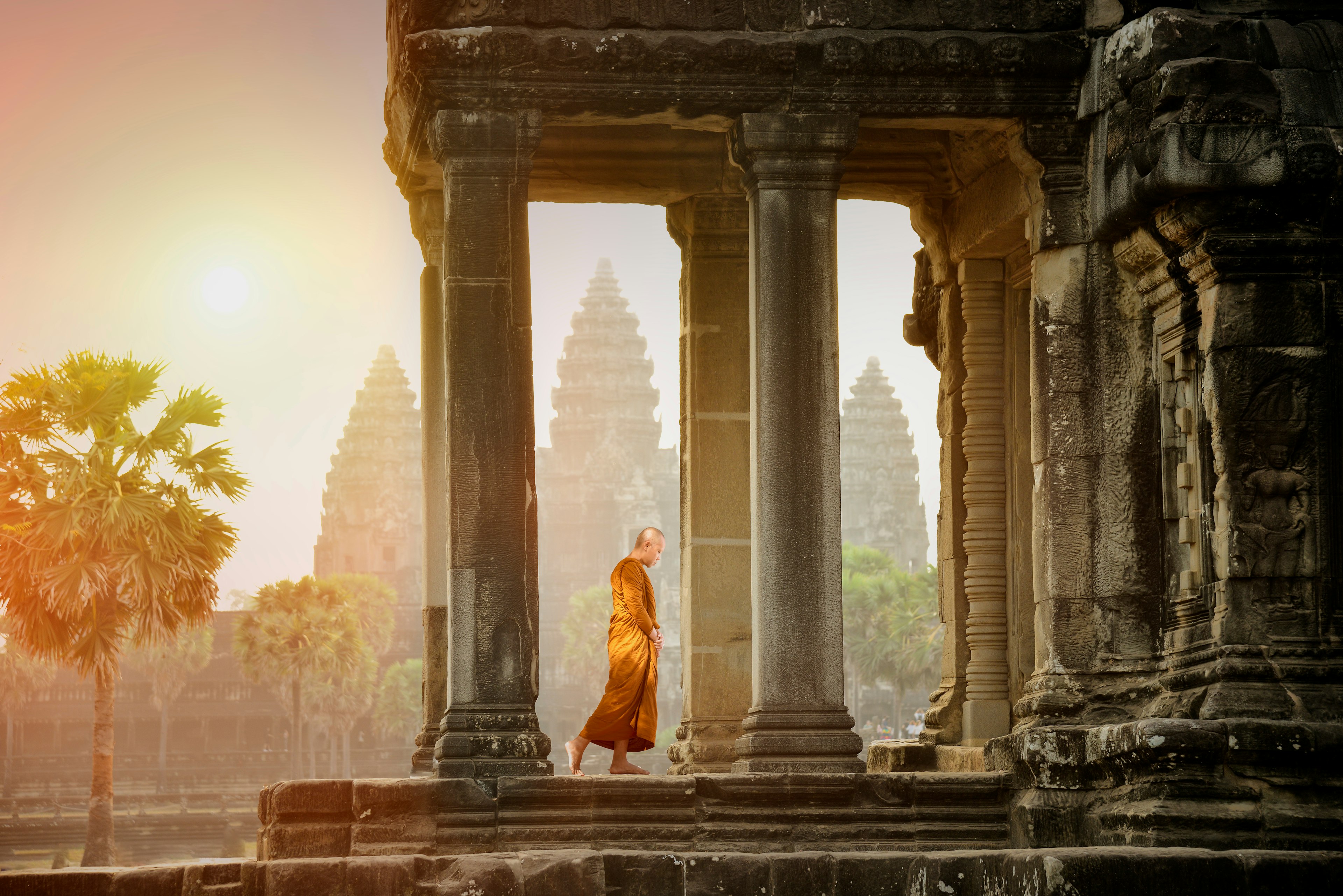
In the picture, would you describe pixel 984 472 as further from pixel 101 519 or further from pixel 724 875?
pixel 101 519

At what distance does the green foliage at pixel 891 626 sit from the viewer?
2788 inches

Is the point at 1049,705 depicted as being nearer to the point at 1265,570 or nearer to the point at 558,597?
the point at 1265,570

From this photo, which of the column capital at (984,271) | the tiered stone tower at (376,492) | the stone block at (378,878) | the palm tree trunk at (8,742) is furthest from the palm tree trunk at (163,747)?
the stone block at (378,878)

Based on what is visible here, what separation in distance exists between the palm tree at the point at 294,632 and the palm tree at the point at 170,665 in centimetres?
572

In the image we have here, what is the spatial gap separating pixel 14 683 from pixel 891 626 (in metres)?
33.1

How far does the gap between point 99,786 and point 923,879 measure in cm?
2581

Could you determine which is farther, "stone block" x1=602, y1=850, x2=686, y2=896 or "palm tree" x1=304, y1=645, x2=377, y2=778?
"palm tree" x1=304, y1=645, x2=377, y2=778

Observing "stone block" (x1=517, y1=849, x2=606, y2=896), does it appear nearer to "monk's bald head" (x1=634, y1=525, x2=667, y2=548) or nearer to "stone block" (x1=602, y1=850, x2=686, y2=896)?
"stone block" (x1=602, y1=850, x2=686, y2=896)

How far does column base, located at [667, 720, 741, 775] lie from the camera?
1213 cm

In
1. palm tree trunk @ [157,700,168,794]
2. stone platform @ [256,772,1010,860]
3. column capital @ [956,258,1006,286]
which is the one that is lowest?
palm tree trunk @ [157,700,168,794]

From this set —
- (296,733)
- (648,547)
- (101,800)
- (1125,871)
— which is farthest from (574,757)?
(296,733)

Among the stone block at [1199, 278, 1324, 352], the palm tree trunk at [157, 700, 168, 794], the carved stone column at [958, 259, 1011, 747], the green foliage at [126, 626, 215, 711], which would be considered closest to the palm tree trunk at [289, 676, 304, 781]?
the green foliage at [126, 626, 215, 711]

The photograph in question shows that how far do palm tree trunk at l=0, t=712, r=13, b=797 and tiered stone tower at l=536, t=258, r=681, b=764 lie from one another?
147 feet

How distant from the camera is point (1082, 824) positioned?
9.55 meters
